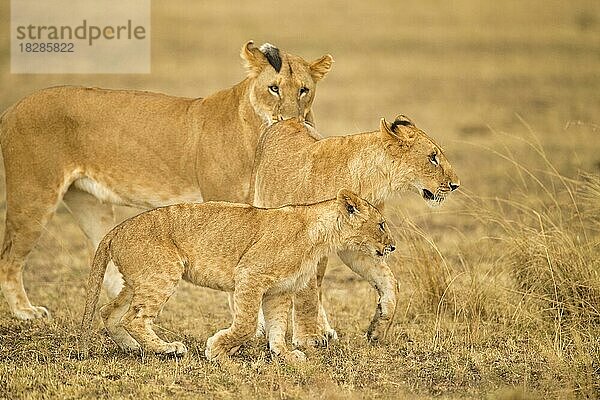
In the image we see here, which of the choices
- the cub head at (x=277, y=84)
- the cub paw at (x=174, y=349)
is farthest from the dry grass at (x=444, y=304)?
the cub head at (x=277, y=84)

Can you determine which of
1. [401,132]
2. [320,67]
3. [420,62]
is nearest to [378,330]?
[401,132]

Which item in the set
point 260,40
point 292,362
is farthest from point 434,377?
point 260,40

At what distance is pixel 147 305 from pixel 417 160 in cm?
173

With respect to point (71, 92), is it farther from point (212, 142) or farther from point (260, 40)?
point (260, 40)

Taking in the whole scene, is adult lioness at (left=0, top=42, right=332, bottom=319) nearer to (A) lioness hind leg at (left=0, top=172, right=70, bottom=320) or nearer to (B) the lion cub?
(A) lioness hind leg at (left=0, top=172, right=70, bottom=320)

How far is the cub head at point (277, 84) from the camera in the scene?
773cm

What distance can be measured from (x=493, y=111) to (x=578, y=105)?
1.20 meters

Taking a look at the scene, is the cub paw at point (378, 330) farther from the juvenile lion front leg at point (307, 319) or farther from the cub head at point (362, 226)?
the cub head at point (362, 226)

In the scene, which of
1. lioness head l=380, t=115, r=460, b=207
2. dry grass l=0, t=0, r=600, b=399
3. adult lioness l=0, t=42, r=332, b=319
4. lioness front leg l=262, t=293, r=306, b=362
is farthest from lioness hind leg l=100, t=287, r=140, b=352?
lioness head l=380, t=115, r=460, b=207

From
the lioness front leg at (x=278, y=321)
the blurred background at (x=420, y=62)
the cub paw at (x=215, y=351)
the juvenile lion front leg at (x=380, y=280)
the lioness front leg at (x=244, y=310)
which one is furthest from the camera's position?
the blurred background at (x=420, y=62)

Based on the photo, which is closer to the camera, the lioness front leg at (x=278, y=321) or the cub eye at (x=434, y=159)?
the lioness front leg at (x=278, y=321)

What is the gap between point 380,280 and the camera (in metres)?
6.86

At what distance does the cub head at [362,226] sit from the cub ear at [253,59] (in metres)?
1.88

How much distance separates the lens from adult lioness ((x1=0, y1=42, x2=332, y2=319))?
7793 millimetres
